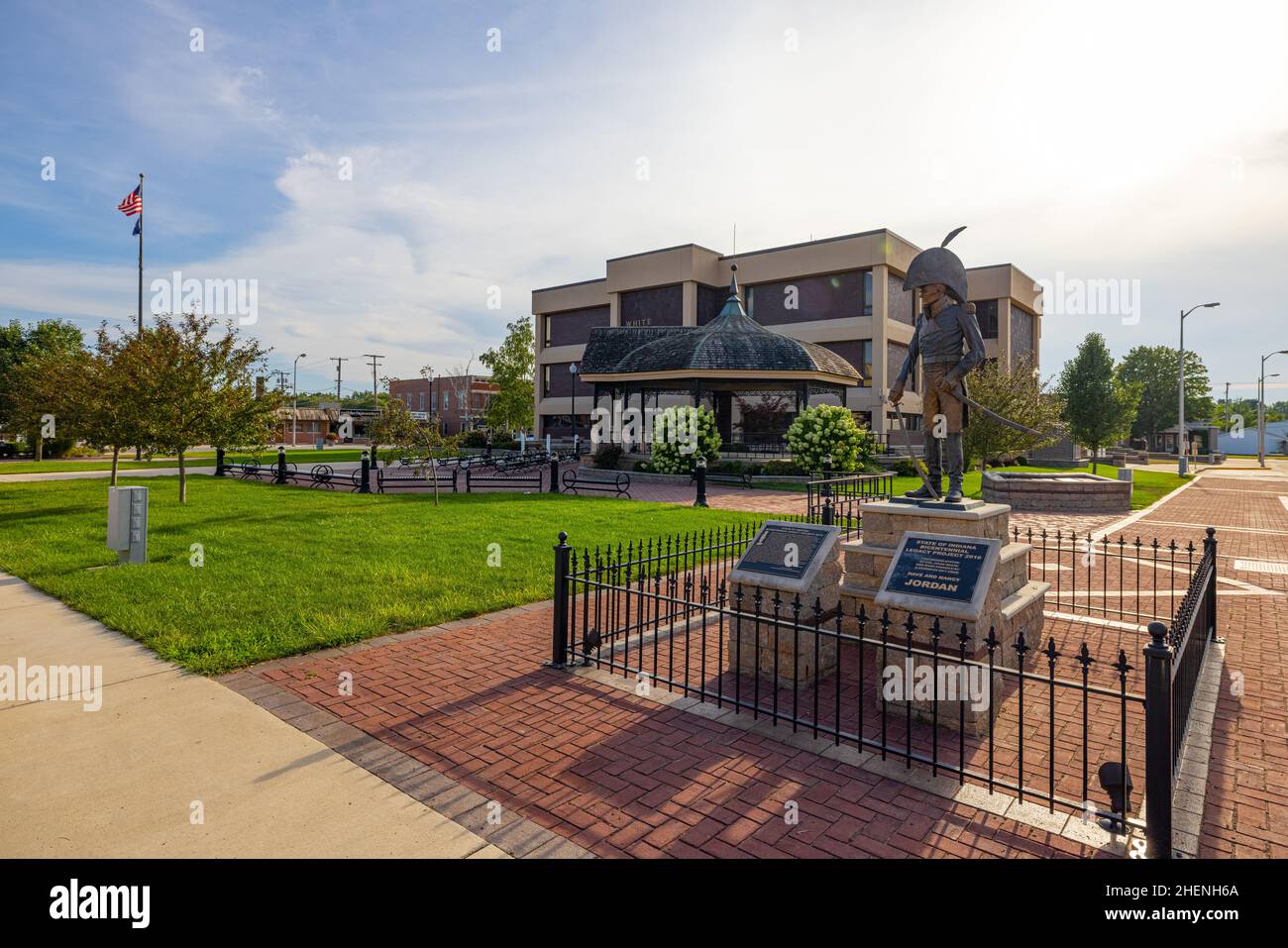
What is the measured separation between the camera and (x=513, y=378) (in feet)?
183

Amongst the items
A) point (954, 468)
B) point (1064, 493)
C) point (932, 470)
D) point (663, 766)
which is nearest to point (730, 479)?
point (1064, 493)

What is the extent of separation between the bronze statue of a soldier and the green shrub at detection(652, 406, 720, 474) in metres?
20.7

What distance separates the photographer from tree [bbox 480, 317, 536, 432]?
55219 millimetres

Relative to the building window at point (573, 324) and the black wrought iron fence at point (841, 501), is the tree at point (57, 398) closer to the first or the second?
the black wrought iron fence at point (841, 501)

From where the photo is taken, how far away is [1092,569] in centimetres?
1116

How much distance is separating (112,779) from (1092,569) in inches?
487

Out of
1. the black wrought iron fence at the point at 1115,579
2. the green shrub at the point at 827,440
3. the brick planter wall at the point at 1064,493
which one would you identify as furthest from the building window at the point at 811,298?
the black wrought iron fence at the point at 1115,579

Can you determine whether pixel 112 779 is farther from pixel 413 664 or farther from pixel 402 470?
pixel 402 470

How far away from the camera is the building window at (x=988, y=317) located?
49328 mm

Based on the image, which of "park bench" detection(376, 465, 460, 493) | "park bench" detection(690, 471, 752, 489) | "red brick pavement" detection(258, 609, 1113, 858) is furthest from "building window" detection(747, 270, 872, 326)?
"red brick pavement" detection(258, 609, 1113, 858)

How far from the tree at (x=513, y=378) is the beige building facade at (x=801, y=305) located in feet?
3.44

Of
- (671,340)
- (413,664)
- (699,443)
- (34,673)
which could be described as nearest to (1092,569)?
(413,664)

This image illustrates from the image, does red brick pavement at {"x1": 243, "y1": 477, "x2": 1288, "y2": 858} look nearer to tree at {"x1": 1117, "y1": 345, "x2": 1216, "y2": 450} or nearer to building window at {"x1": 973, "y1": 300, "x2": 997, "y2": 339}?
building window at {"x1": 973, "y1": 300, "x2": 997, "y2": 339}

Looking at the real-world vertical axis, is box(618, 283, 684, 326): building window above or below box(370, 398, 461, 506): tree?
above
